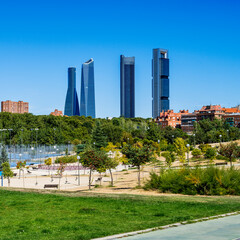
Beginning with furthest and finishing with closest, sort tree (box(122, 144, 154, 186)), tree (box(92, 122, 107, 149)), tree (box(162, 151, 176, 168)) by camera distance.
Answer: tree (box(92, 122, 107, 149)), tree (box(162, 151, 176, 168)), tree (box(122, 144, 154, 186))

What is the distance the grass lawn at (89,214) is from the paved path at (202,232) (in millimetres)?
808

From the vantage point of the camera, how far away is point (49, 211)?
481 inches

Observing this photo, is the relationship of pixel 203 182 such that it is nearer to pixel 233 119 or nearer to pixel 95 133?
pixel 95 133

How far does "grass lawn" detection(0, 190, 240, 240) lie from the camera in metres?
9.04

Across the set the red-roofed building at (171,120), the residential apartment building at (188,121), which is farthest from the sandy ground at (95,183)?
the red-roofed building at (171,120)

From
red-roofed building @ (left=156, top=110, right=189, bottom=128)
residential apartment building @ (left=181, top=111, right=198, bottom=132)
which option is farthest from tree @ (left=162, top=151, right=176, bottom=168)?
red-roofed building @ (left=156, top=110, right=189, bottom=128)

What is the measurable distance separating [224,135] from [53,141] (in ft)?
134

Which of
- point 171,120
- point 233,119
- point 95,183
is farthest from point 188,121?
point 95,183

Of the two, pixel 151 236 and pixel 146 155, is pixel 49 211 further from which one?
pixel 146 155

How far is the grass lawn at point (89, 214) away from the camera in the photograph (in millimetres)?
9035

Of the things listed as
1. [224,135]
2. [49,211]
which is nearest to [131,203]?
[49,211]

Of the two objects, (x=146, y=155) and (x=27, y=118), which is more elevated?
(x=27, y=118)

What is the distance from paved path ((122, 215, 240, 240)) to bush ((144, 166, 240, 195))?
7903 mm

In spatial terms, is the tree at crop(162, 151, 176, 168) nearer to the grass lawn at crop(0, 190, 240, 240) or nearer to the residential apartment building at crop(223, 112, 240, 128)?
the grass lawn at crop(0, 190, 240, 240)
